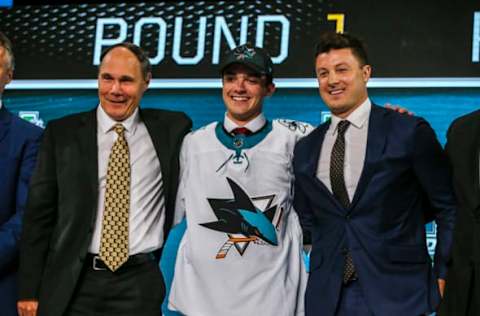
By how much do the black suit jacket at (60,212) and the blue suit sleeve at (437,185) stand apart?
954 mm

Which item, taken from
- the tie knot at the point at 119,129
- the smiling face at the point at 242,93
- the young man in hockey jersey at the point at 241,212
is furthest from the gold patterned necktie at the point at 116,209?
the smiling face at the point at 242,93

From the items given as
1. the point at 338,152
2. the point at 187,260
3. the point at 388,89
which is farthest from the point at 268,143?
the point at 388,89

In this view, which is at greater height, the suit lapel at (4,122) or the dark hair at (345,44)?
the dark hair at (345,44)

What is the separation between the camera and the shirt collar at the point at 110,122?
116 inches

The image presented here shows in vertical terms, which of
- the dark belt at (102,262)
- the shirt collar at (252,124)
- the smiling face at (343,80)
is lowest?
the dark belt at (102,262)

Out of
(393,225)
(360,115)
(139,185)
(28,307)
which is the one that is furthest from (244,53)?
(28,307)

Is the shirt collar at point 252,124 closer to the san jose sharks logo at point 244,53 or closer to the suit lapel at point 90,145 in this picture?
the san jose sharks logo at point 244,53

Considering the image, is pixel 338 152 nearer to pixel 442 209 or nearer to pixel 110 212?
pixel 442 209

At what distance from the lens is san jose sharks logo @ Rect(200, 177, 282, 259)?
9.02 feet

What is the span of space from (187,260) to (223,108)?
74.0 inches

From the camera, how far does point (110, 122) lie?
2.96 metres

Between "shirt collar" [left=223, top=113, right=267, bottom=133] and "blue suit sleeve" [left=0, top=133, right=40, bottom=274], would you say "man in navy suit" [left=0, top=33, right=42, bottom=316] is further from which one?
"shirt collar" [left=223, top=113, right=267, bottom=133]

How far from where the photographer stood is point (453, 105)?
427cm

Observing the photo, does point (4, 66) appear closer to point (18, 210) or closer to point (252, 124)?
point (18, 210)
